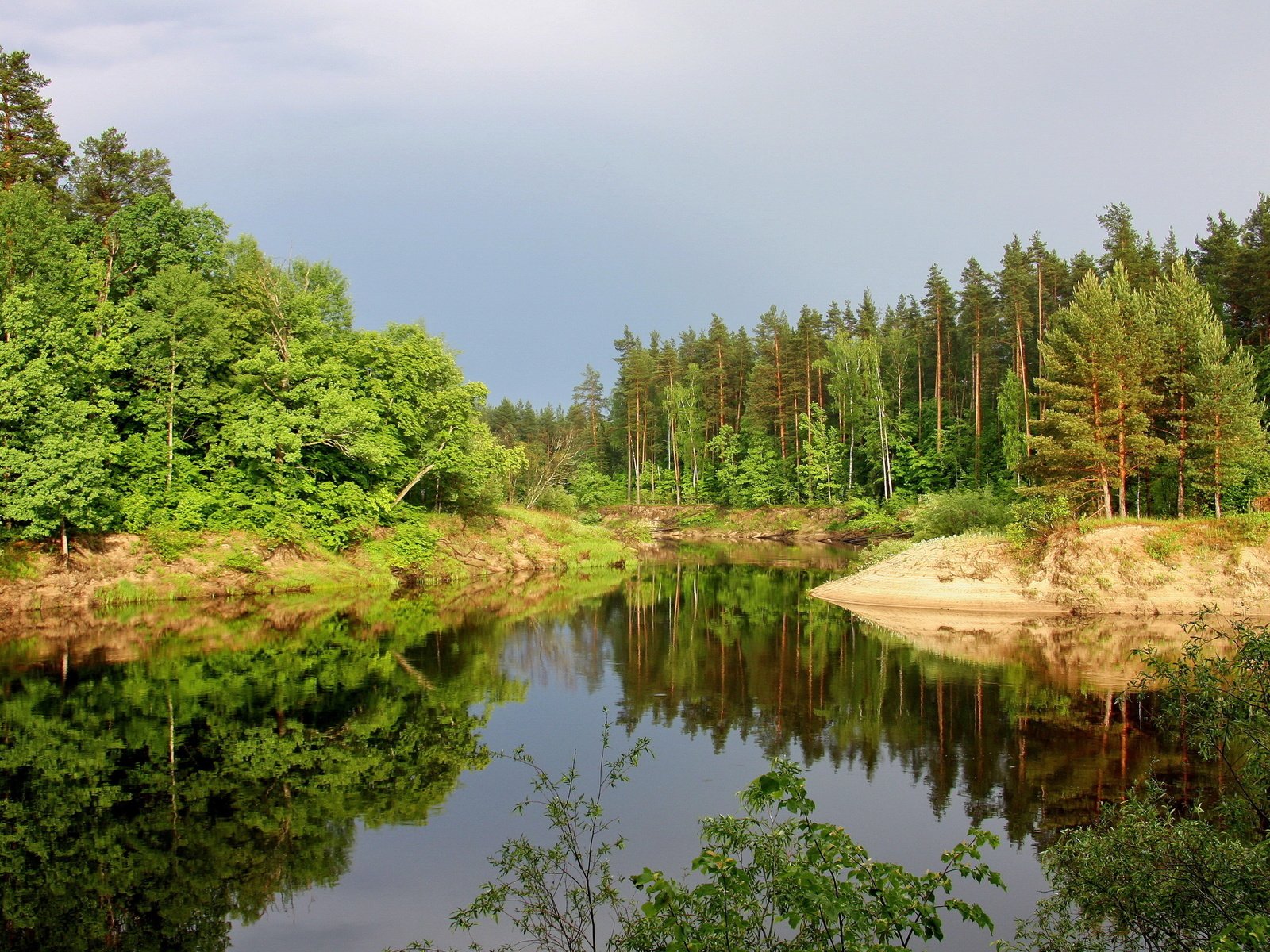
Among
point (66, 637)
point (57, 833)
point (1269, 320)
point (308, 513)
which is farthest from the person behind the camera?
point (1269, 320)

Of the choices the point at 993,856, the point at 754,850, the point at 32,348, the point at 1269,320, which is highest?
the point at 1269,320

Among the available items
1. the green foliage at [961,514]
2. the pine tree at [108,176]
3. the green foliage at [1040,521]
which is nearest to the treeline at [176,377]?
the pine tree at [108,176]

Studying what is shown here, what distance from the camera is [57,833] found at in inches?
456

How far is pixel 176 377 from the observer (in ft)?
115

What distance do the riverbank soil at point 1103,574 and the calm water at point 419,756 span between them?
21.4ft

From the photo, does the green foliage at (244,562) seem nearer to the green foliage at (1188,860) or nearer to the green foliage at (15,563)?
the green foliage at (15,563)

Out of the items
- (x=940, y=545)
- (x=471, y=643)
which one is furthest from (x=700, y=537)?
(x=471, y=643)

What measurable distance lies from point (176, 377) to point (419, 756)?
26.8 m

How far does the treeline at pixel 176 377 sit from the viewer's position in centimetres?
2897

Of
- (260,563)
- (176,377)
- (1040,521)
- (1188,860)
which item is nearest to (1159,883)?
(1188,860)

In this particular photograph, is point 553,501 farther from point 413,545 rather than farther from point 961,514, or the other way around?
point 961,514

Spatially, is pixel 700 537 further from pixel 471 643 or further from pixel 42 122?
pixel 42 122

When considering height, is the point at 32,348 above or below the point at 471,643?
above

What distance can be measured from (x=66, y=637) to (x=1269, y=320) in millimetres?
59249
